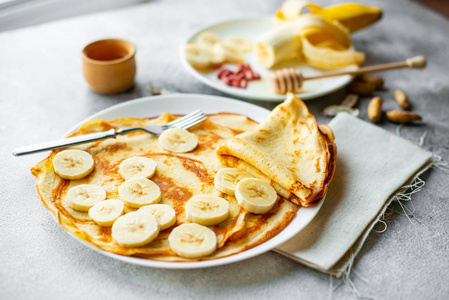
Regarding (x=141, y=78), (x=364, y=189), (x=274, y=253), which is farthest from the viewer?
(x=141, y=78)

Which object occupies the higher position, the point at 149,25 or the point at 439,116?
the point at 149,25

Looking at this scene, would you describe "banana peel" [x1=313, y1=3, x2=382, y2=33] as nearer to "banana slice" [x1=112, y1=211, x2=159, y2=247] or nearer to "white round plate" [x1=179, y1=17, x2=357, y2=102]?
"white round plate" [x1=179, y1=17, x2=357, y2=102]

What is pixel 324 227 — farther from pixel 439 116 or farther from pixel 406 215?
pixel 439 116

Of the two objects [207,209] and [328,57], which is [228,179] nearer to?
[207,209]

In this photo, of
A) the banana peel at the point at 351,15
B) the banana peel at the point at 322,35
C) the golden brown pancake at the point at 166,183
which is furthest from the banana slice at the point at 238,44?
the golden brown pancake at the point at 166,183

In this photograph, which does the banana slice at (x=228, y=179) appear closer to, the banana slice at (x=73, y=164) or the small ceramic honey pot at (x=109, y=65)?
the banana slice at (x=73, y=164)

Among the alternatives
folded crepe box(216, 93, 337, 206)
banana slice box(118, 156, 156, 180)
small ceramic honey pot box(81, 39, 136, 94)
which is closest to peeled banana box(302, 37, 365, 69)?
folded crepe box(216, 93, 337, 206)

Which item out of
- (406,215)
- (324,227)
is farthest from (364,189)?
(324,227)
